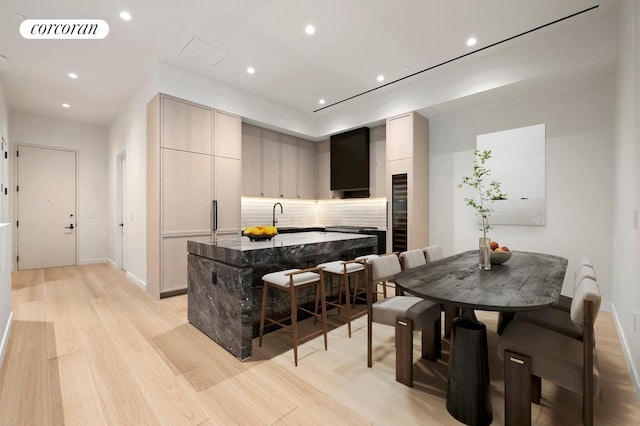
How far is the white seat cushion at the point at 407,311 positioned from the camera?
2.00 m

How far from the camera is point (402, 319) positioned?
6.52 ft

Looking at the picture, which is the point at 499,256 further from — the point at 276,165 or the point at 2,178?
the point at 2,178

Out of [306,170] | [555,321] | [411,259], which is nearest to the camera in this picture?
[555,321]

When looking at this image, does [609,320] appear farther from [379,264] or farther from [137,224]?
[137,224]

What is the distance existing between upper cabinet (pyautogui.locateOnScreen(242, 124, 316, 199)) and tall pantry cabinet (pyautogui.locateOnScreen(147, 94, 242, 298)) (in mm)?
683

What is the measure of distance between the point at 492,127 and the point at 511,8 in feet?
5.61

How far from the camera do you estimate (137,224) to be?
15.1 ft

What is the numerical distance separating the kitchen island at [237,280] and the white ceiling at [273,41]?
239cm

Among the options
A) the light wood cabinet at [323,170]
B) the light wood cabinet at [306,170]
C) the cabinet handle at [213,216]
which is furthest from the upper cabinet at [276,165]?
the cabinet handle at [213,216]

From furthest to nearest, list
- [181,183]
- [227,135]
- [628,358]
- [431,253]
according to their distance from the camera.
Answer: [227,135]
[181,183]
[431,253]
[628,358]

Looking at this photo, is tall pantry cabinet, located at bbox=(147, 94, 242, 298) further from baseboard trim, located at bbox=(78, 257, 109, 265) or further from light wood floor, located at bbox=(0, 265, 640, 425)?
baseboard trim, located at bbox=(78, 257, 109, 265)

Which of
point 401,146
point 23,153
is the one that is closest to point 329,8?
point 401,146

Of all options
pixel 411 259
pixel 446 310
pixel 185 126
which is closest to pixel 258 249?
pixel 411 259

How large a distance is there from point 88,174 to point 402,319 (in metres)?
7.56
